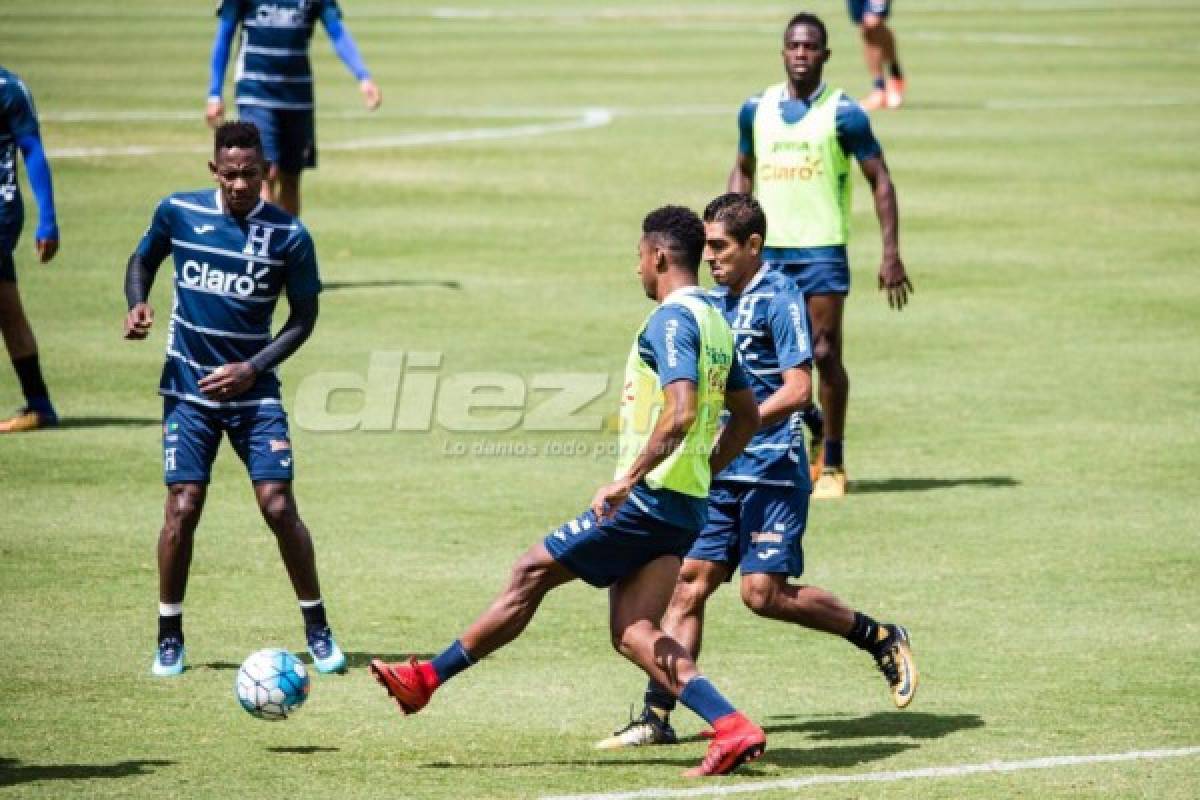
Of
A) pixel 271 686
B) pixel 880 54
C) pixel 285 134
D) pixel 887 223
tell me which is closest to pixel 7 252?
pixel 285 134

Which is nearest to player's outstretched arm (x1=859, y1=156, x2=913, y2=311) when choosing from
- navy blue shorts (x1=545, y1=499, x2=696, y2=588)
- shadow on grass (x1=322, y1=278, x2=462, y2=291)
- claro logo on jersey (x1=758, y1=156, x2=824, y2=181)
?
claro logo on jersey (x1=758, y1=156, x2=824, y2=181)

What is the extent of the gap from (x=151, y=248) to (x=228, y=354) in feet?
2.18

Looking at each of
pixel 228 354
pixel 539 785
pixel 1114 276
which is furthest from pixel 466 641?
pixel 1114 276

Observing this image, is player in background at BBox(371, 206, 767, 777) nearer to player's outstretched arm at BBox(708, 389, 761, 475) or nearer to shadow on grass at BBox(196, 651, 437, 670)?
player's outstretched arm at BBox(708, 389, 761, 475)

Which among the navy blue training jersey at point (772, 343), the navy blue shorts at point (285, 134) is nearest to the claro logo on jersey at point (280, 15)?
the navy blue shorts at point (285, 134)

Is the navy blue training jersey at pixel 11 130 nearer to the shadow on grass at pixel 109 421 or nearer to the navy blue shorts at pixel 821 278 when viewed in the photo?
the shadow on grass at pixel 109 421

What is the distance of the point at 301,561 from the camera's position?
1069 cm

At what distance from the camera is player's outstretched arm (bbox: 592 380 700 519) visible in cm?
868

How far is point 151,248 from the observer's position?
10.8 meters

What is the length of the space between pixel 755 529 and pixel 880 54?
77.3ft

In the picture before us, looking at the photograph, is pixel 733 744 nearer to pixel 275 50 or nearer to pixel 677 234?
pixel 677 234

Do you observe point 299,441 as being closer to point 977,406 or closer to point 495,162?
point 977,406

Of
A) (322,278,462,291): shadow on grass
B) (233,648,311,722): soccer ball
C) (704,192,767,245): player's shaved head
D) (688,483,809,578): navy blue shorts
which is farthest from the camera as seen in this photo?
(322,278,462,291): shadow on grass

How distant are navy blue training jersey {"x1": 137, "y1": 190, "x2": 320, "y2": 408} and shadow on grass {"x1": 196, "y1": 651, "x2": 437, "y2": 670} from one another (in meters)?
1.25
